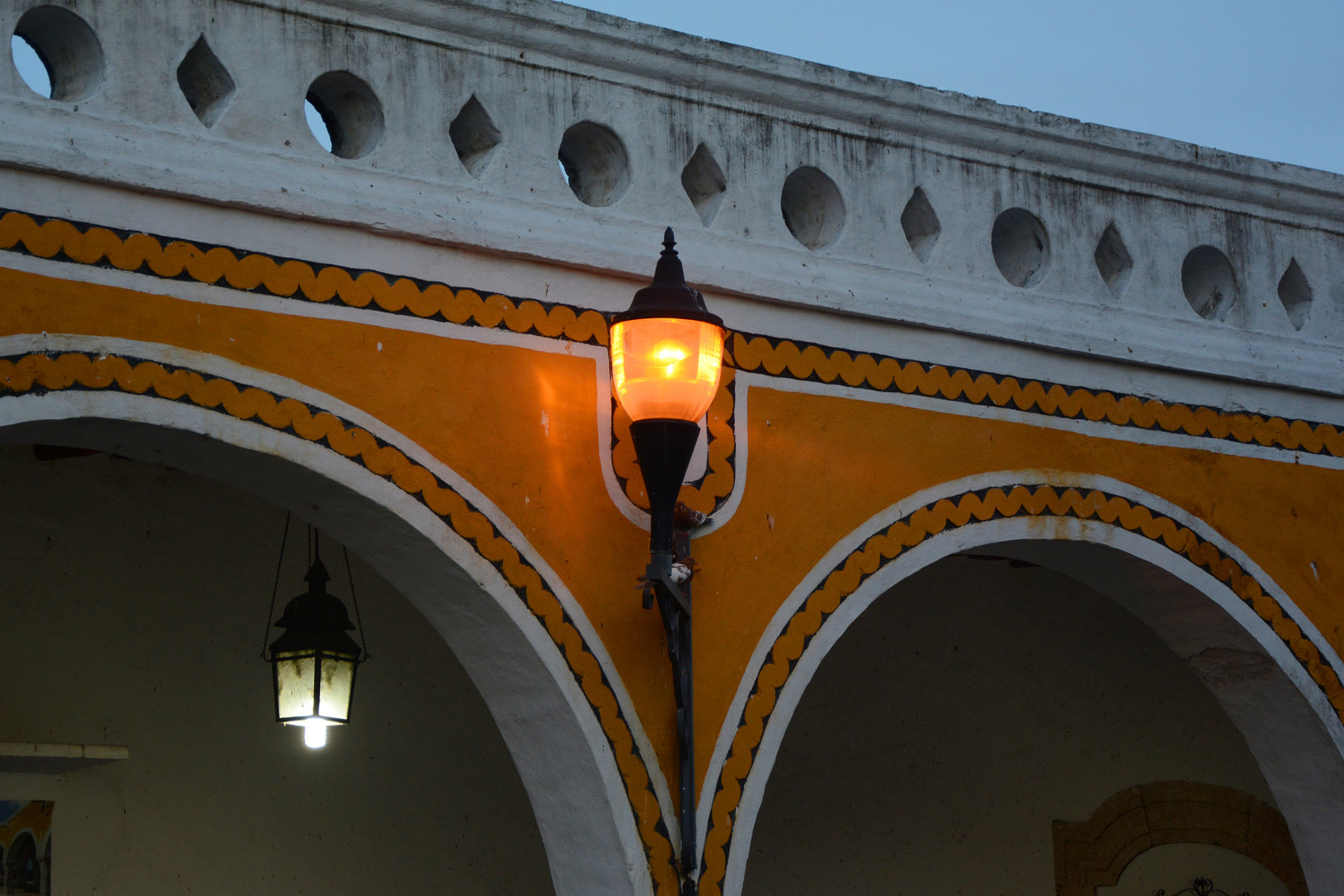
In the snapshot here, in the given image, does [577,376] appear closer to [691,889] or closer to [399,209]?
[399,209]

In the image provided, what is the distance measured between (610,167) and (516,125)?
29 centimetres

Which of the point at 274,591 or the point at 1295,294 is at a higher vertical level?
the point at 1295,294

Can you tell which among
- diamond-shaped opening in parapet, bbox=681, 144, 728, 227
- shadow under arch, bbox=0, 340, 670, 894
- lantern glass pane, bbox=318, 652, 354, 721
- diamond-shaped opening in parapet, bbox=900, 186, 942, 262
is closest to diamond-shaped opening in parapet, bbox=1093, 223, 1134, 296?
diamond-shaped opening in parapet, bbox=900, 186, 942, 262

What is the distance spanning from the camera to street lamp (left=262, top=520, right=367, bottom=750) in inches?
166

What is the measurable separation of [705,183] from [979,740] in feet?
9.30

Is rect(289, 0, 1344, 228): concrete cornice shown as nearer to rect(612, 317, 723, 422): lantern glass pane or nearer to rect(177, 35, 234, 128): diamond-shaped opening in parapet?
rect(177, 35, 234, 128): diamond-shaped opening in parapet

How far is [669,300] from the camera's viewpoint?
3.50 metres

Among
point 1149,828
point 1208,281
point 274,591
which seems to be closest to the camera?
point 1208,281

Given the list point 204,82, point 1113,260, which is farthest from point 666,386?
point 1113,260

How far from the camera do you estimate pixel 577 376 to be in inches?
149

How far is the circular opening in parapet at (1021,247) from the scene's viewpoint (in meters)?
4.53

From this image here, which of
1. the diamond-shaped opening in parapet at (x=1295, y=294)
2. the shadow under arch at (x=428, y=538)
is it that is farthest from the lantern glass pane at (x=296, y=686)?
the diamond-shaped opening in parapet at (x=1295, y=294)

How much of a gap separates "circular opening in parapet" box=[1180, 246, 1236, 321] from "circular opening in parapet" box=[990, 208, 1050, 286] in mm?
534

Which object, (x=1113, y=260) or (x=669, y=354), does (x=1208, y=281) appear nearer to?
(x=1113, y=260)
